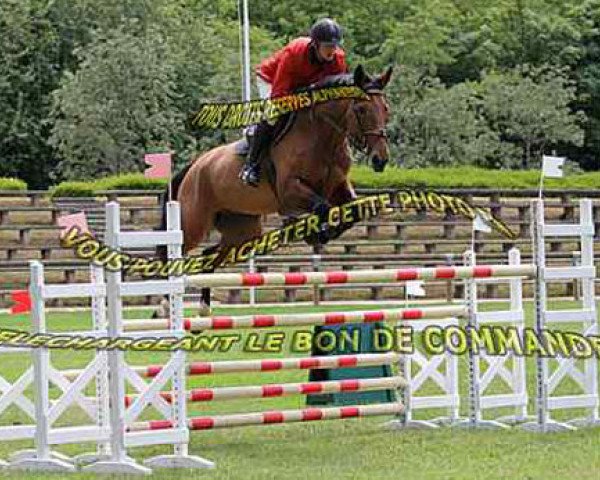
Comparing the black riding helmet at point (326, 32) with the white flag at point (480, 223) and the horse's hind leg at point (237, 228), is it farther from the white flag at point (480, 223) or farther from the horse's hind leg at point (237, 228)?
the horse's hind leg at point (237, 228)

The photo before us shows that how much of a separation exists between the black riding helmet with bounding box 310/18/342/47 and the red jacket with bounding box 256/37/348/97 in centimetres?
18

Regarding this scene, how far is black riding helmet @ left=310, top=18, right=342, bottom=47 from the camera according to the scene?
8680mm

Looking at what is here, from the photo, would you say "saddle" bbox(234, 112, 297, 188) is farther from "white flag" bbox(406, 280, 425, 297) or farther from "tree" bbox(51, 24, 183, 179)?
"tree" bbox(51, 24, 183, 179)

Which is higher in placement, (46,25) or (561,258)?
(46,25)

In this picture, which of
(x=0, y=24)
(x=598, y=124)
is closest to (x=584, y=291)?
(x=0, y=24)

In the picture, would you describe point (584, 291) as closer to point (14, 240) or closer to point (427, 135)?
point (14, 240)

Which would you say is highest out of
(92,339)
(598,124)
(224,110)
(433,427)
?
(598,124)

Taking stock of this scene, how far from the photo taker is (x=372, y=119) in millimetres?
8664

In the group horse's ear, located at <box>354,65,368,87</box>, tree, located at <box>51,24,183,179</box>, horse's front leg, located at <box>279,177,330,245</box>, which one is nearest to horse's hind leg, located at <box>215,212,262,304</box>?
horse's front leg, located at <box>279,177,330,245</box>

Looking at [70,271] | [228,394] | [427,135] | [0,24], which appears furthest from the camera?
[0,24]

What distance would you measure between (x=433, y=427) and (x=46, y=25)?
25852 mm

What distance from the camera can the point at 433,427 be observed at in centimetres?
880

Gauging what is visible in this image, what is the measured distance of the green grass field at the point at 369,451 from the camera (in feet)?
22.0

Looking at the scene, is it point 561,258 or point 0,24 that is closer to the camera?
point 561,258
